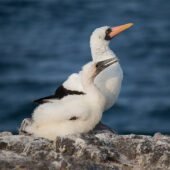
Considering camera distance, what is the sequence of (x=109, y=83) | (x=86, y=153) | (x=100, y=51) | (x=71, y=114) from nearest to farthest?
1. (x=86, y=153)
2. (x=71, y=114)
3. (x=109, y=83)
4. (x=100, y=51)

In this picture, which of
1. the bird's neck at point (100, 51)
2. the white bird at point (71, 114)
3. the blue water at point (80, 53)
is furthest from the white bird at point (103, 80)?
the blue water at point (80, 53)

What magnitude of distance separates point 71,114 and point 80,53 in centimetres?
1526

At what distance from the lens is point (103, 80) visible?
28.2 ft

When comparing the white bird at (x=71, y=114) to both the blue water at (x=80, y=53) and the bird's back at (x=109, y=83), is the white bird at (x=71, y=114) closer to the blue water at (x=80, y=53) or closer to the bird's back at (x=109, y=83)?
the bird's back at (x=109, y=83)

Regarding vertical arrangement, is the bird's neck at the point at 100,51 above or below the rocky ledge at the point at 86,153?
above

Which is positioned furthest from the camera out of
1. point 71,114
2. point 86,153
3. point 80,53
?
point 80,53

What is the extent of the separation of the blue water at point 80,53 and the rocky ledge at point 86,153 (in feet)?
37.0

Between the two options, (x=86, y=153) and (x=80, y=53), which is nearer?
(x=86, y=153)

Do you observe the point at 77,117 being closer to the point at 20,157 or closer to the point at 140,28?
the point at 20,157

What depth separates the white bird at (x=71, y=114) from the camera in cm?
752

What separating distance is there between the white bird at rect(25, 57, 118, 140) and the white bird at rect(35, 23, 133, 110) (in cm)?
24

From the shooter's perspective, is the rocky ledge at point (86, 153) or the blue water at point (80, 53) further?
the blue water at point (80, 53)

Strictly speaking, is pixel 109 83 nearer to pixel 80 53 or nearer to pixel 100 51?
pixel 100 51

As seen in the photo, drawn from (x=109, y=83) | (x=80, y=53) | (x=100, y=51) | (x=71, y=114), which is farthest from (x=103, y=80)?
(x=80, y=53)
